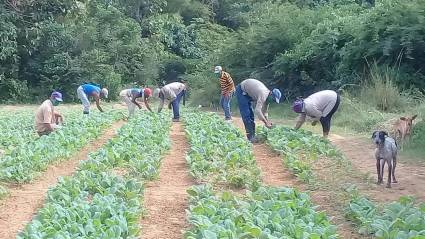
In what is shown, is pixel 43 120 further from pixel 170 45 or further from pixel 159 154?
pixel 170 45

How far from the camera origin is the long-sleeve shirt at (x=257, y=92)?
42.2 feet

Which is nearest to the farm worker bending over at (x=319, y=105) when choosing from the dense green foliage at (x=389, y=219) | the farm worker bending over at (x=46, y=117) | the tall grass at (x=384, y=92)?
the farm worker bending over at (x=46, y=117)

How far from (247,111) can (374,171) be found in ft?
12.2

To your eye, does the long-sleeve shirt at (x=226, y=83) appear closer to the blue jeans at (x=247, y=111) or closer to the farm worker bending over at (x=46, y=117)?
the blue jeans at (x=247, y=111)

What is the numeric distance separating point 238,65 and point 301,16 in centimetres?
308

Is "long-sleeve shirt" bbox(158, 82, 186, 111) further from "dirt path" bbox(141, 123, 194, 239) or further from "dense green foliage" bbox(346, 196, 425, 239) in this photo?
"dense green foliage" bbox(346, 196, 425, 239)

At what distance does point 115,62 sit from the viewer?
3328 centimetres

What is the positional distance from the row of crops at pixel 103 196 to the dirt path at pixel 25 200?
0.30 m

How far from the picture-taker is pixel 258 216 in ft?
20.4

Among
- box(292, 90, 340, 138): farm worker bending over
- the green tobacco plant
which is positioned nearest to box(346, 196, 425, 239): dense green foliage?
the green tobacco plant

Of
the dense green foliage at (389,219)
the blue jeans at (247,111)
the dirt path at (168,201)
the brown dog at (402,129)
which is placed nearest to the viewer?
the dense green foliage at (389,219)

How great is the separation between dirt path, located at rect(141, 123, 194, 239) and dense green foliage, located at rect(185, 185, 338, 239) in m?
0.25

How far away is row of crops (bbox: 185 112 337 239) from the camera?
574 cm

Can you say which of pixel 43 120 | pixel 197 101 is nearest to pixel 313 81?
pixel 197 101
